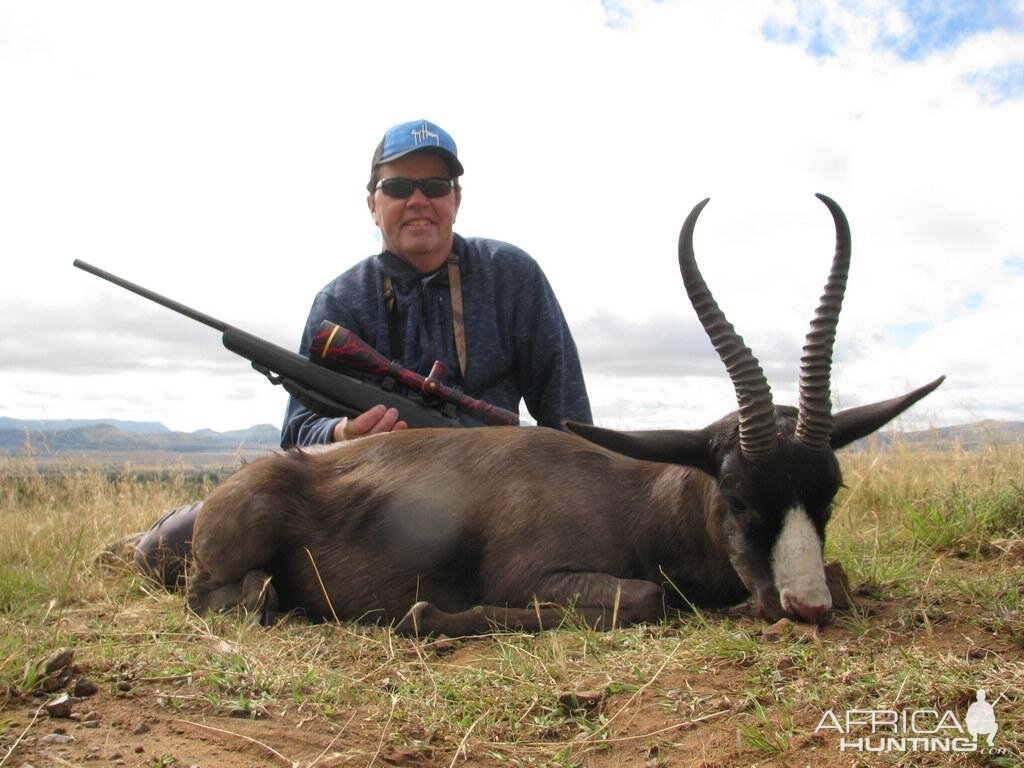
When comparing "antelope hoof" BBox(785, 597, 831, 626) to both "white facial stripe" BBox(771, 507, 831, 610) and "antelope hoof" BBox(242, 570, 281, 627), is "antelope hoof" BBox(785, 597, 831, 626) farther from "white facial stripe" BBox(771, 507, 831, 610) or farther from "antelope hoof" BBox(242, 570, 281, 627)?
"antelope hoof" BBox(242, 570, 281, 627)

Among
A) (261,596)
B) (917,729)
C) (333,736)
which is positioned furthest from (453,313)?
(917,729)

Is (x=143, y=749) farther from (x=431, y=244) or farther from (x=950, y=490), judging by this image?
(x=950, y=490)

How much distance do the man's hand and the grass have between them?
1390mm

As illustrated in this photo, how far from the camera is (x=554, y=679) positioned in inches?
129

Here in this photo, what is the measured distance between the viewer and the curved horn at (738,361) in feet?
13.5

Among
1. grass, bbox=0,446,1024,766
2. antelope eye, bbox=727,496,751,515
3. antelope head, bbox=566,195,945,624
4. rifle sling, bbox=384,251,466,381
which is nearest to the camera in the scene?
grass, bbox=0,446,1024,766

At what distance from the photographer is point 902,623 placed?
3.84 meters

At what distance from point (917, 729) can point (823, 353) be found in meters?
2.02

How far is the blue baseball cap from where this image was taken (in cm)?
677

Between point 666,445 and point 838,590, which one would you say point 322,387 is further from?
point 838,590

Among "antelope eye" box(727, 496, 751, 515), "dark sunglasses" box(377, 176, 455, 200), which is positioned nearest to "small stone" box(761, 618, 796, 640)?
"antelope eye" box(727, 496, 751, 515)

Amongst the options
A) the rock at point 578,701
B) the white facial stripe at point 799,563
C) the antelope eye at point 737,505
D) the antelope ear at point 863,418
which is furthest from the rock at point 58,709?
the antelope ear at point 863,418

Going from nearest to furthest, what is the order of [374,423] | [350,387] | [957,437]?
[374,423]
[350,387]
[957,437]

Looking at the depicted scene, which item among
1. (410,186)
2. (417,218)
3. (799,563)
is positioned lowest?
(799,563)
